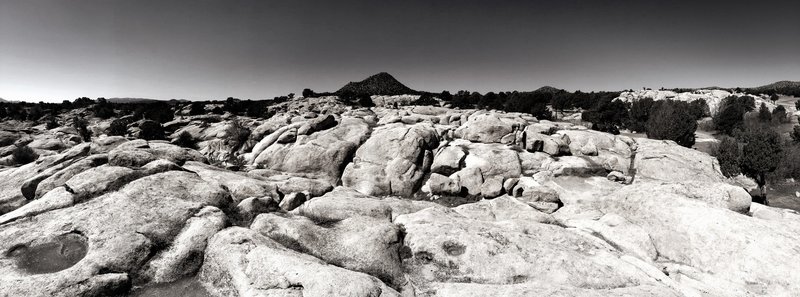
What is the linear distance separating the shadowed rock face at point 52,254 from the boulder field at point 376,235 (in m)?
0.06

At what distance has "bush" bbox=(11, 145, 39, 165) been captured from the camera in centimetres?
3353

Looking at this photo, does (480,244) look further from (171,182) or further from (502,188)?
(171,182)

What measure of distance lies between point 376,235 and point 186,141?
41584 millimetres

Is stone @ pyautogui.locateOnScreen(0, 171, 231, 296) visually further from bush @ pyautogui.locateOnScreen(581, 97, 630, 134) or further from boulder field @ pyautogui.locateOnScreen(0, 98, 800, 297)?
bush @ pyautogui.locateOnScreen(581, 97, 630, 134)

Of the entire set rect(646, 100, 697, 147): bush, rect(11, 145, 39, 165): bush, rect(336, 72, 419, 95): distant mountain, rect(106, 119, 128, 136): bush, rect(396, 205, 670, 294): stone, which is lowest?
rect(396, 205, 670, 294): stone

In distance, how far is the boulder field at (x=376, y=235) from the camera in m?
12.5

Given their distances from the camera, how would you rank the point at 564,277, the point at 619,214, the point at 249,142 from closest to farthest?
the point at 564,277 → the point at 619,214 → the point at 249,142

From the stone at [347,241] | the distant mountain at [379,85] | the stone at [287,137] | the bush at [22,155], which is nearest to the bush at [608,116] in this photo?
the stone at [287,137]

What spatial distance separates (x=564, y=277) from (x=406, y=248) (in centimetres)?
720

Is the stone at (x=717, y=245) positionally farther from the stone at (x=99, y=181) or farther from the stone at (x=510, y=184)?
the stone at (x=99, y=181)

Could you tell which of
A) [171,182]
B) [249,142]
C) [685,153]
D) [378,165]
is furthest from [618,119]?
[171,182]

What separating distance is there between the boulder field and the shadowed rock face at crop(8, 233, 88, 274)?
0.19 feet

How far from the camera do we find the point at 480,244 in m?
15.0

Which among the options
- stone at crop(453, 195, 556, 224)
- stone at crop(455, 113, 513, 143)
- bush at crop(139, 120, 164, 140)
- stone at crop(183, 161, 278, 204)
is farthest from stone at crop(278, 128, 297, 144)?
bush at crop(139, 120, 164, 140)
